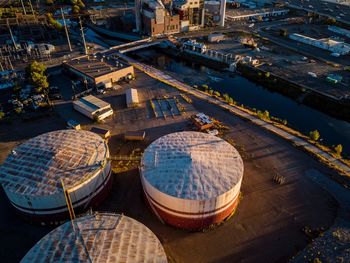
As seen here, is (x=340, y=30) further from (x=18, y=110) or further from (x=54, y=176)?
(x=54, y=176)

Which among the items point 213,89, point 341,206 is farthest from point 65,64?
point 341,206

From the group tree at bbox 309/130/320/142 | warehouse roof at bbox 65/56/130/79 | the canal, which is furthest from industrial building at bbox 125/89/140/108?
tree at bbox 309/130/320/142

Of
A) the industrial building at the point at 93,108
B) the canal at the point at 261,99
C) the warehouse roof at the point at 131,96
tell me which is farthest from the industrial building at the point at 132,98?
the canal at the point at 261,99

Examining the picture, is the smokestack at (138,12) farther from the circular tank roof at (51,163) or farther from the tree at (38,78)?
the circular tank roof at (51,163)

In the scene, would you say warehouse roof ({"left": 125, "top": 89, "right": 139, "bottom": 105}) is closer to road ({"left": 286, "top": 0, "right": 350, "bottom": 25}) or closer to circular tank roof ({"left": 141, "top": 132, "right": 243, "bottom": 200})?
circular tank roof ({"left": 141, "top": 132, "right": 243, "bottom": 200})

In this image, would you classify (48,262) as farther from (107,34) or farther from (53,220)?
(107,34)
